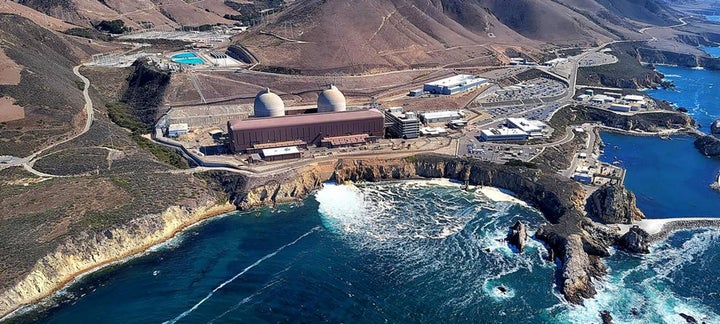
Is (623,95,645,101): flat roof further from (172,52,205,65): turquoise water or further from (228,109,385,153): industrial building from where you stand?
(172,52,205,65): turquoise water

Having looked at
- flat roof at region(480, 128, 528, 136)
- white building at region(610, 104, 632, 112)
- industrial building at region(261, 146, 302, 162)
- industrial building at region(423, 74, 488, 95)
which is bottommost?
industrial building at region(261, 146, 302, 162)

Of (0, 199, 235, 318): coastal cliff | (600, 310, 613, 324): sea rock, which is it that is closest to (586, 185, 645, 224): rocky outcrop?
(600, 310, 613, 324): sea rock

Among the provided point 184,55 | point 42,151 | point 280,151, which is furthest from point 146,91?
point 280,151

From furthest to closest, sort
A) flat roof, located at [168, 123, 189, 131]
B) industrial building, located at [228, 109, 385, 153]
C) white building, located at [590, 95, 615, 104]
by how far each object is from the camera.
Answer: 1. white building, located at [590, 95, 615, 104]
2. flat roof, located at [168, 123, 189, 131]
3. industrial building, located at [228, 109, 385, 153]

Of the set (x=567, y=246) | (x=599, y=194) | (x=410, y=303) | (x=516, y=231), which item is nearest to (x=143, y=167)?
(x=410, y=303)

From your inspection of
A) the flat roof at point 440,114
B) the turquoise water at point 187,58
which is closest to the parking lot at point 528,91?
the flat roof at point 440,114

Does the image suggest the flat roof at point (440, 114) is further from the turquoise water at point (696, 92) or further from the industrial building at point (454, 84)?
the turquoise water at point (696, 92)
